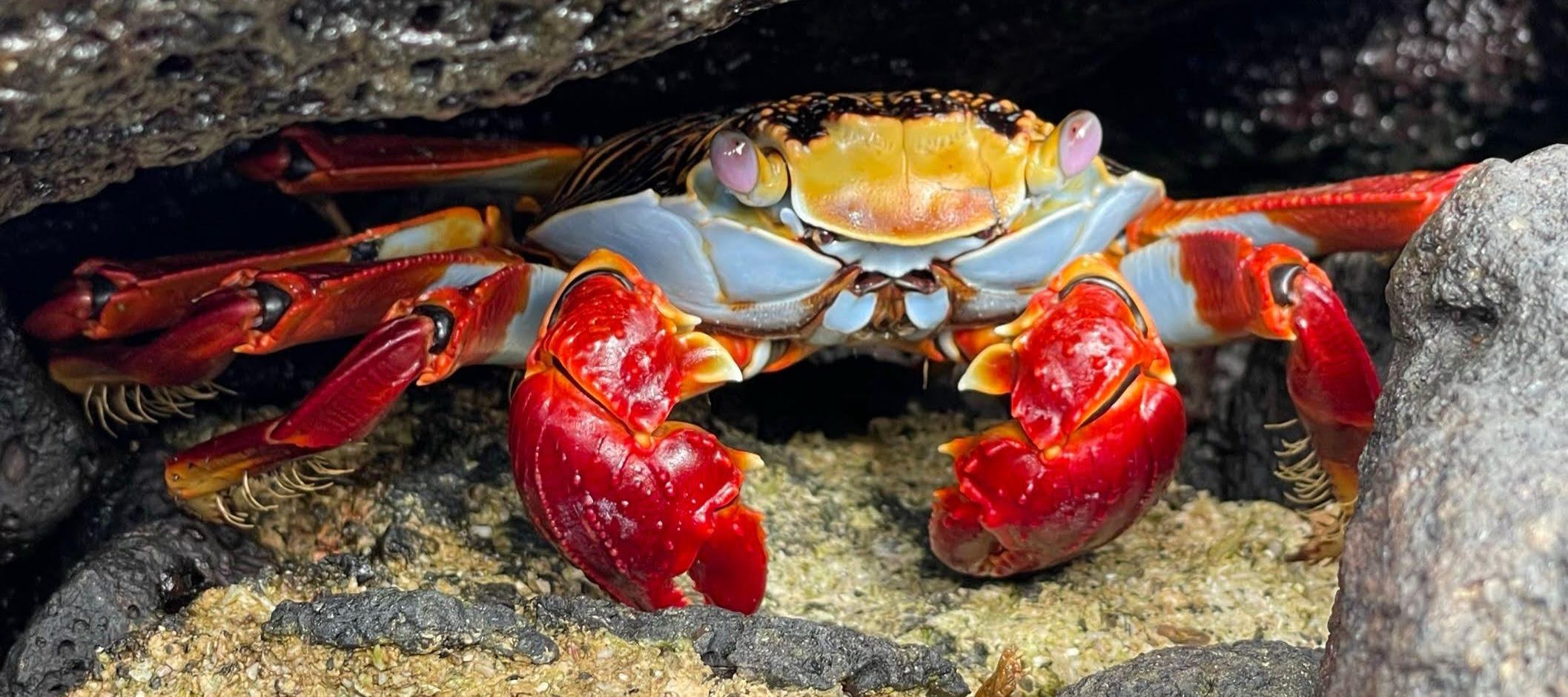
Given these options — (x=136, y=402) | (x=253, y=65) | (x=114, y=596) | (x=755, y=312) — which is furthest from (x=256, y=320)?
(x=755, y=312)

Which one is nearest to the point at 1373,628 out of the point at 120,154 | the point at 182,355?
the point at 120,154

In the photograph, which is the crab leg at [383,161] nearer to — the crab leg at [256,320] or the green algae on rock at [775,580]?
the crab leg at [256,320]

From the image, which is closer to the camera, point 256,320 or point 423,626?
point 423,626

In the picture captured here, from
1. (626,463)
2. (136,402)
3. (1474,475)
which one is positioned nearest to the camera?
(1474,475)

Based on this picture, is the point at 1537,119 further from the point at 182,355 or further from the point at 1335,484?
the point at 182,355

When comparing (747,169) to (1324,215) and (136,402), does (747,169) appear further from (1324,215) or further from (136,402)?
(136,402)

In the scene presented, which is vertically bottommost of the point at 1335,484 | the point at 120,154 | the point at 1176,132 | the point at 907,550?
the point at 907,550

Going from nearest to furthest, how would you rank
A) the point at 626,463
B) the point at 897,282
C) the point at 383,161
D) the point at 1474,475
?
the point at 1474,475
the point at 626,463
the point at 897,282
the point at 383,161
